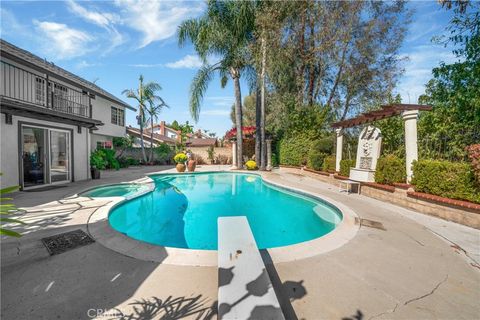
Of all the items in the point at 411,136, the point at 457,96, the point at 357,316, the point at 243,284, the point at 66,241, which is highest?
the point at 457,96

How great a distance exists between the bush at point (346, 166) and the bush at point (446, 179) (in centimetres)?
355

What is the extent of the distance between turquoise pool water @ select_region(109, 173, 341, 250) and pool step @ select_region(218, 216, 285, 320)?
190 centimetres

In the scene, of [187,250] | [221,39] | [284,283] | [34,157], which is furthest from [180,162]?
[284,283]

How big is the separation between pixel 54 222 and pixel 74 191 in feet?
13.0

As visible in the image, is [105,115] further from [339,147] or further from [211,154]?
[339,147]

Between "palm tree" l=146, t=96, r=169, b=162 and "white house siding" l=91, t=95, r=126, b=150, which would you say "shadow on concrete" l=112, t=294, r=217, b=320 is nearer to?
"white house siding" l=91, t=95, r=126, b=150

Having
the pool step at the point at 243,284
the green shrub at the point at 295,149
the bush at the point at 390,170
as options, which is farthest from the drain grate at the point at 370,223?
the green shrub at the point at 295,149

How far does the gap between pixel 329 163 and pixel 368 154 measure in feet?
10.7

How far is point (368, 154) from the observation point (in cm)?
874

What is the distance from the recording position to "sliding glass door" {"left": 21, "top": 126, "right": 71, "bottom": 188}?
8.53 m

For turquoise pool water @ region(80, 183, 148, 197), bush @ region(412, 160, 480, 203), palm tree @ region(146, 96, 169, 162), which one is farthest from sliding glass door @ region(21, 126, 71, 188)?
bush @ region(412, 160, 480, 203)

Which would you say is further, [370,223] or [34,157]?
[34,157]

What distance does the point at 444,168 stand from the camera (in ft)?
18.2

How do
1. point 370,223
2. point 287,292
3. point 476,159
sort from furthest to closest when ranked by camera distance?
point 370,223 < point 476,159 < point 287,292
